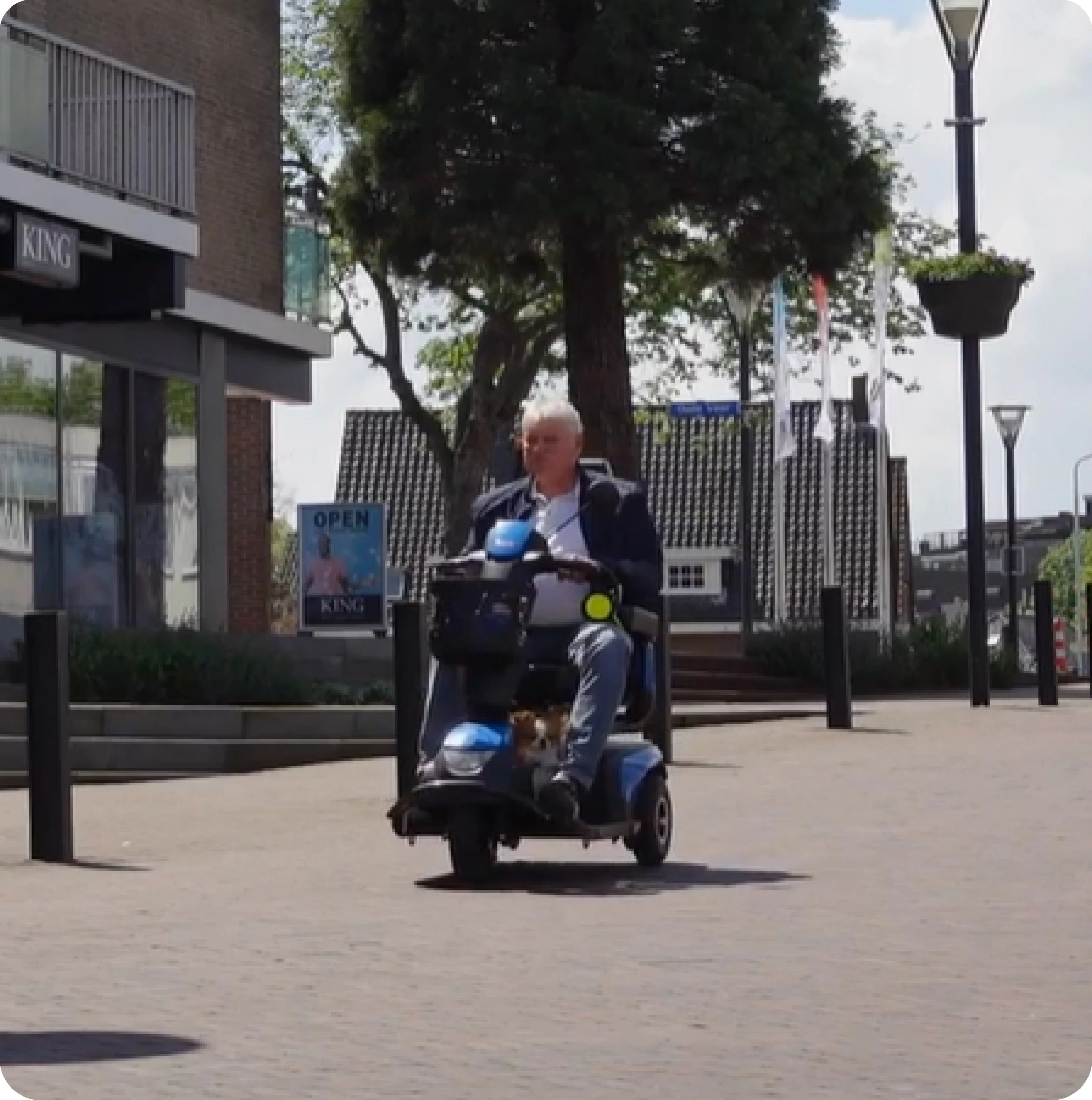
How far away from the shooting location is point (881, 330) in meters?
39.8

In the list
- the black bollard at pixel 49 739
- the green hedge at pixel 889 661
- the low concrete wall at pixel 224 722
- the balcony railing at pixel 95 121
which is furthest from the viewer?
the green hedge at pixel 889 661

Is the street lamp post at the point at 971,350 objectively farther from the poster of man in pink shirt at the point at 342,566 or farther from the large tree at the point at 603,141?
the poster of man in pink shirt at the point at 342,566

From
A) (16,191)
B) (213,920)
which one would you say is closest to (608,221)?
(16,191)

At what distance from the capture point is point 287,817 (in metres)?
13.3

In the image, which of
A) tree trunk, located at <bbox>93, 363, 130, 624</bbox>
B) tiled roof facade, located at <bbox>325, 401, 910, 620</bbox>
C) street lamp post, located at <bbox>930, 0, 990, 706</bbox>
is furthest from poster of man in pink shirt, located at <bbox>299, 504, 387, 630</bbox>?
tiled roof facade, located at <bbox>325, 401, 910, 620</bbox>

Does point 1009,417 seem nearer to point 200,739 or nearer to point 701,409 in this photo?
point 701,409

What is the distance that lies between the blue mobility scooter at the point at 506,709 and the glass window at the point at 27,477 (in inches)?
587

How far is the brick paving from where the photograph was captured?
Result: 628 centimetres

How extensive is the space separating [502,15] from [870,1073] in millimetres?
22308

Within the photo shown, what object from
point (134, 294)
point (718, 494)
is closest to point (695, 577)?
point (718, 494)

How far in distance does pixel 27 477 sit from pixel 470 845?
1629cm

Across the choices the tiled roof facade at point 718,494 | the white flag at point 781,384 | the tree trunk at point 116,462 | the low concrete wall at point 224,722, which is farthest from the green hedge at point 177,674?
the tiled roof facade at point 718,494

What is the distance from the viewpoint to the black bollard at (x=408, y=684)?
1317cm

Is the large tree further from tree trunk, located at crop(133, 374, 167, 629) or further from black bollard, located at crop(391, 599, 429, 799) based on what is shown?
black bollard, located at crop(391, 599, 429, 799)
